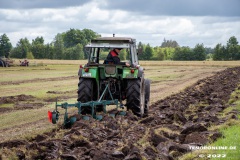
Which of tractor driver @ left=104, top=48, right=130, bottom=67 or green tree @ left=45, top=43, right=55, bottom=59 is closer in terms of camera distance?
tractor driver @ left=104, top=48, right=130, bottom=67

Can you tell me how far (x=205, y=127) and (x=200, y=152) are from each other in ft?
8.93

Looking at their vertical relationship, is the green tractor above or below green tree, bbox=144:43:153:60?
above

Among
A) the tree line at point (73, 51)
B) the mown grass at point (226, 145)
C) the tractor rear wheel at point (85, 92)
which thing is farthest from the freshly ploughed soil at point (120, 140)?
the tree line at point (73, 51)

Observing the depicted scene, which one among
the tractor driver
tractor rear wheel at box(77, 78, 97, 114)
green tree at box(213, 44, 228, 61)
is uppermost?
the tractor driver

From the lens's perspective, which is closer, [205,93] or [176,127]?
[176,127]

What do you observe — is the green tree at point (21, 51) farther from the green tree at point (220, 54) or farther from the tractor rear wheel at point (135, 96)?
the tractor rear wheel at point (135, 96)

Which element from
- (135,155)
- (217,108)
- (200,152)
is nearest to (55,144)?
(135,155)

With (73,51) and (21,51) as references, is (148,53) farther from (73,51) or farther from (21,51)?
(21,51)

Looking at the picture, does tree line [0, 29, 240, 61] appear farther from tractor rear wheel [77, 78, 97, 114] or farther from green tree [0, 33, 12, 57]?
tractor rear wheel [77, 78, 97, 114]

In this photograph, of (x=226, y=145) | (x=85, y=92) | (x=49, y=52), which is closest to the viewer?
(x=226, y=145)

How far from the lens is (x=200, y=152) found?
26.9ft

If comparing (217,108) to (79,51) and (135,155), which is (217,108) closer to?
(135,155)

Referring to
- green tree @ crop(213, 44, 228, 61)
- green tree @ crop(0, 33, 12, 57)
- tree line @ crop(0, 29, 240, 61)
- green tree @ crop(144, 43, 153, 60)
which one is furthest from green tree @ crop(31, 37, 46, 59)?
green tree @ crop(213, 44, 228, 61)

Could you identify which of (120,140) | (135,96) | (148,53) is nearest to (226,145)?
(120,140)
